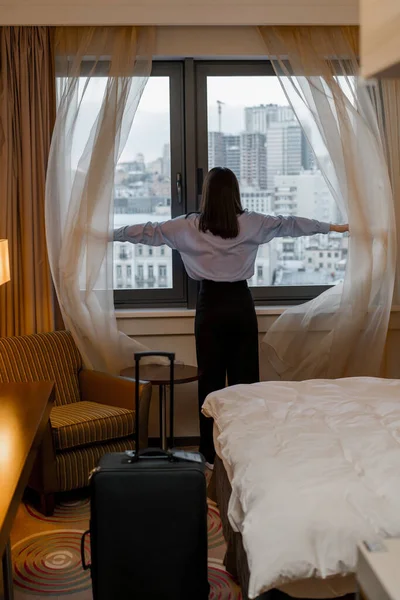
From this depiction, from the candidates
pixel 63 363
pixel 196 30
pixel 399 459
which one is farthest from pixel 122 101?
pixel 399 459

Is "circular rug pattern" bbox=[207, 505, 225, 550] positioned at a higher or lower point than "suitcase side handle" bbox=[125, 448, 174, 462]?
lower

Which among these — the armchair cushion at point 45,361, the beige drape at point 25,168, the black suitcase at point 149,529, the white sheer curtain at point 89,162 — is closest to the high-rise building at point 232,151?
the white sheer curtain at point 89,162

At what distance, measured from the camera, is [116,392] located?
4227 mm

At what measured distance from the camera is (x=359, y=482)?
2.21 meters

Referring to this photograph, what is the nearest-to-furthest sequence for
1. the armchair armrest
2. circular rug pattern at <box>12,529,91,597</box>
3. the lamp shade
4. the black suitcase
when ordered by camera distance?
the black suitcase
circular rug pattern at <box>12,529,91,597</box>
the lamp shade
the armchair armrest

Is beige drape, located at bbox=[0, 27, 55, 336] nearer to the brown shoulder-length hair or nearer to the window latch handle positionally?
the window latch handle

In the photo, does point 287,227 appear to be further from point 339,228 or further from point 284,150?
point 284,150

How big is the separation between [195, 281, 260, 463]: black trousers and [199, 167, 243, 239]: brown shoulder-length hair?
30 cm

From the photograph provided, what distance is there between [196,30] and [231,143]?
724mm

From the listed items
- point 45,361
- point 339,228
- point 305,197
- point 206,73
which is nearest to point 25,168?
point 45,361

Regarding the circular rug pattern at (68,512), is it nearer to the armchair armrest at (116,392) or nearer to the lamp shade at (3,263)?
the armchair armrest at (116,392)

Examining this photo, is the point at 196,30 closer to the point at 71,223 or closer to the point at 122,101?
the point at 122,101

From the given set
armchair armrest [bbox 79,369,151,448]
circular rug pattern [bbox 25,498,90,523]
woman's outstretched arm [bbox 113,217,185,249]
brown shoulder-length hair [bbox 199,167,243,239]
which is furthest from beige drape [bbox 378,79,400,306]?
circular rug pattern [bbox 25,498,90,523]

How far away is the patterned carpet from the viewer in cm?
304
